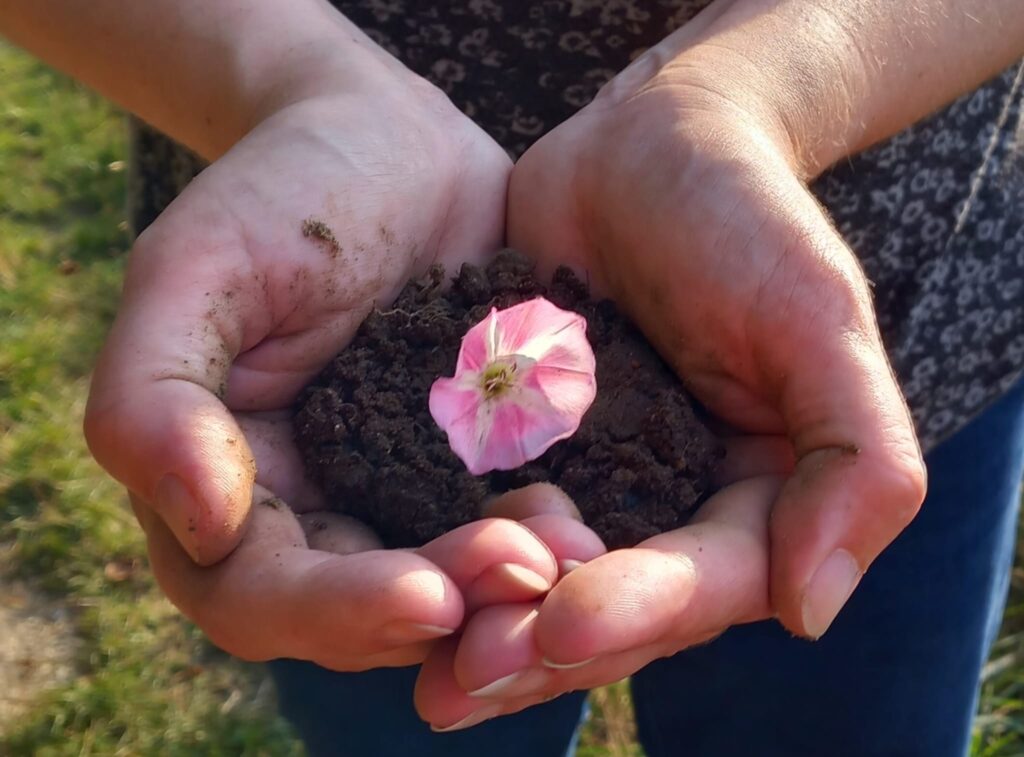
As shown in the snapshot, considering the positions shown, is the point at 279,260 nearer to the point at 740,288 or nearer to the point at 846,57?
the point at 740,288

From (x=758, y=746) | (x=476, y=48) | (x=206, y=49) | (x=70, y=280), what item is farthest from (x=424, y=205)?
(x=70, y=280)

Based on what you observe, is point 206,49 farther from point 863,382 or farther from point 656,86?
point 863,382

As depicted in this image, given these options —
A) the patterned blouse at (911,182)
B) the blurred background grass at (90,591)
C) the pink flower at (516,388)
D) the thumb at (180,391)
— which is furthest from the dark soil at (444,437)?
the blurred background grass at (90,591)

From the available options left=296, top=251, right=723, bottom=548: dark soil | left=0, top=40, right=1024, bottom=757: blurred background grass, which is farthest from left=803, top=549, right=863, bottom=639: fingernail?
left=0, top=40, right=1024, bottom=757: blurred background grass

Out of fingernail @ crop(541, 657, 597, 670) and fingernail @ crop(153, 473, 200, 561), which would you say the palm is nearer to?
fingernail @ crop(153, 473, 200, 561)

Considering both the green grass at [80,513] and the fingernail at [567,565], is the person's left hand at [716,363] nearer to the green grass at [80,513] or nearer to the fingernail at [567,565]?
the fingernail at [567,565]

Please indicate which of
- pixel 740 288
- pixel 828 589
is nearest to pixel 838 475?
pixel 828 589
